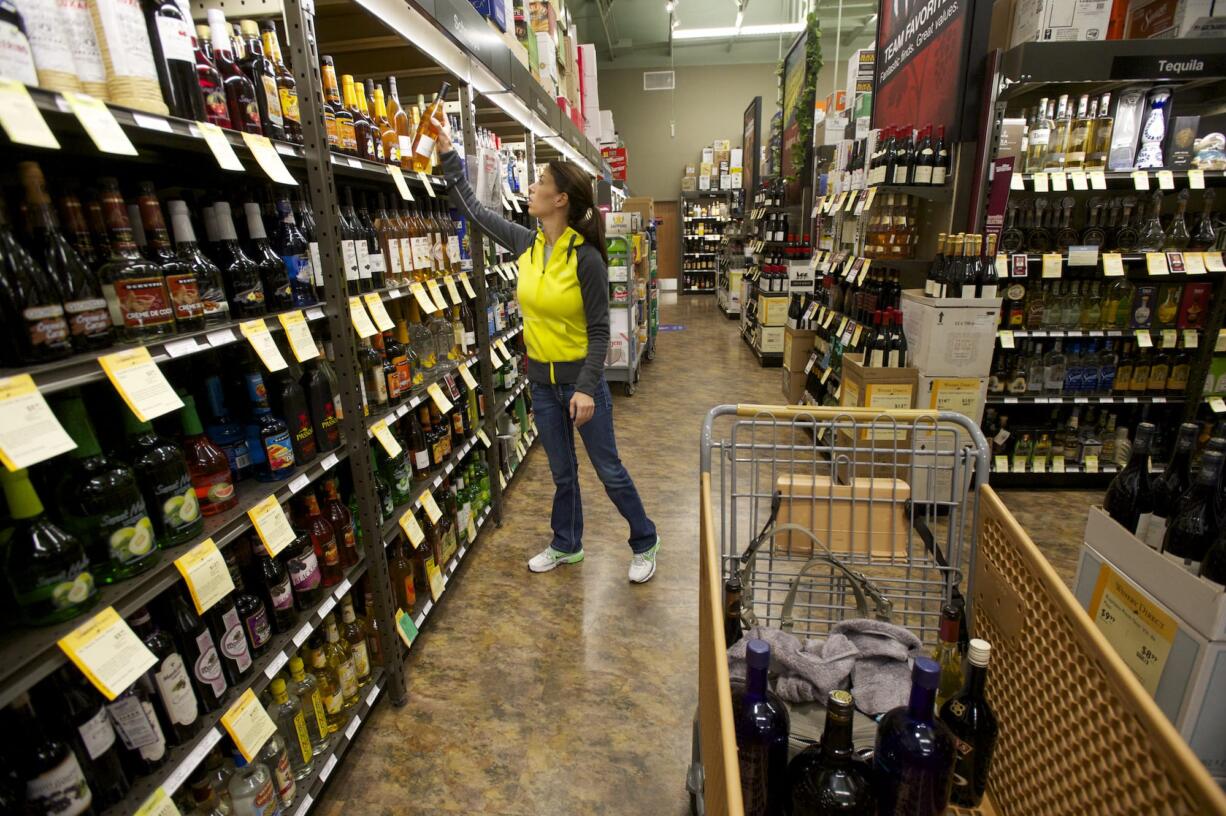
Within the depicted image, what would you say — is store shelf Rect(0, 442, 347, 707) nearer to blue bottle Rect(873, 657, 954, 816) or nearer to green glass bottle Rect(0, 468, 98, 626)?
green glass bottle Rect(0, 468, 98, 626)

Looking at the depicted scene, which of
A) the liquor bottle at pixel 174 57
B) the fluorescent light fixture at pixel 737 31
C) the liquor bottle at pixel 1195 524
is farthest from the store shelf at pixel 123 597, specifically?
the fluorescent light fixture at pixel 737 31

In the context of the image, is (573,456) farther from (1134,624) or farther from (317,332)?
(1134,624)

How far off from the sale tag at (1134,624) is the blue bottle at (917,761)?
119 cm

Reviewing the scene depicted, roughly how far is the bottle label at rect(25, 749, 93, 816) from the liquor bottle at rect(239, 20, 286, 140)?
1.47 metres

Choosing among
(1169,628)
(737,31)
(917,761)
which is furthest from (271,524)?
(737,31)

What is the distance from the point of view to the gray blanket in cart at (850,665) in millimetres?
1263

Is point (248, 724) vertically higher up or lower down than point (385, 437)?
lower down

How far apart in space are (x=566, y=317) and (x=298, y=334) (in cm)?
111

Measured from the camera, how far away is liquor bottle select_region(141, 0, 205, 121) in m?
1.24

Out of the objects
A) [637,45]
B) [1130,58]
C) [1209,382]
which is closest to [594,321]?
[1130,58]

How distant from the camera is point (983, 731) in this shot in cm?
114

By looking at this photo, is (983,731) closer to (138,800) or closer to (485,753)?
(485,753)

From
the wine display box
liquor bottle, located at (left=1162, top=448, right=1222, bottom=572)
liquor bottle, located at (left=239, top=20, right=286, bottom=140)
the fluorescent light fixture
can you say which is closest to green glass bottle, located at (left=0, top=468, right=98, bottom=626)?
liquor bottle, located at (left=239, top=20, right=286, bottom=140)

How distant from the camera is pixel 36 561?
3.44ft
